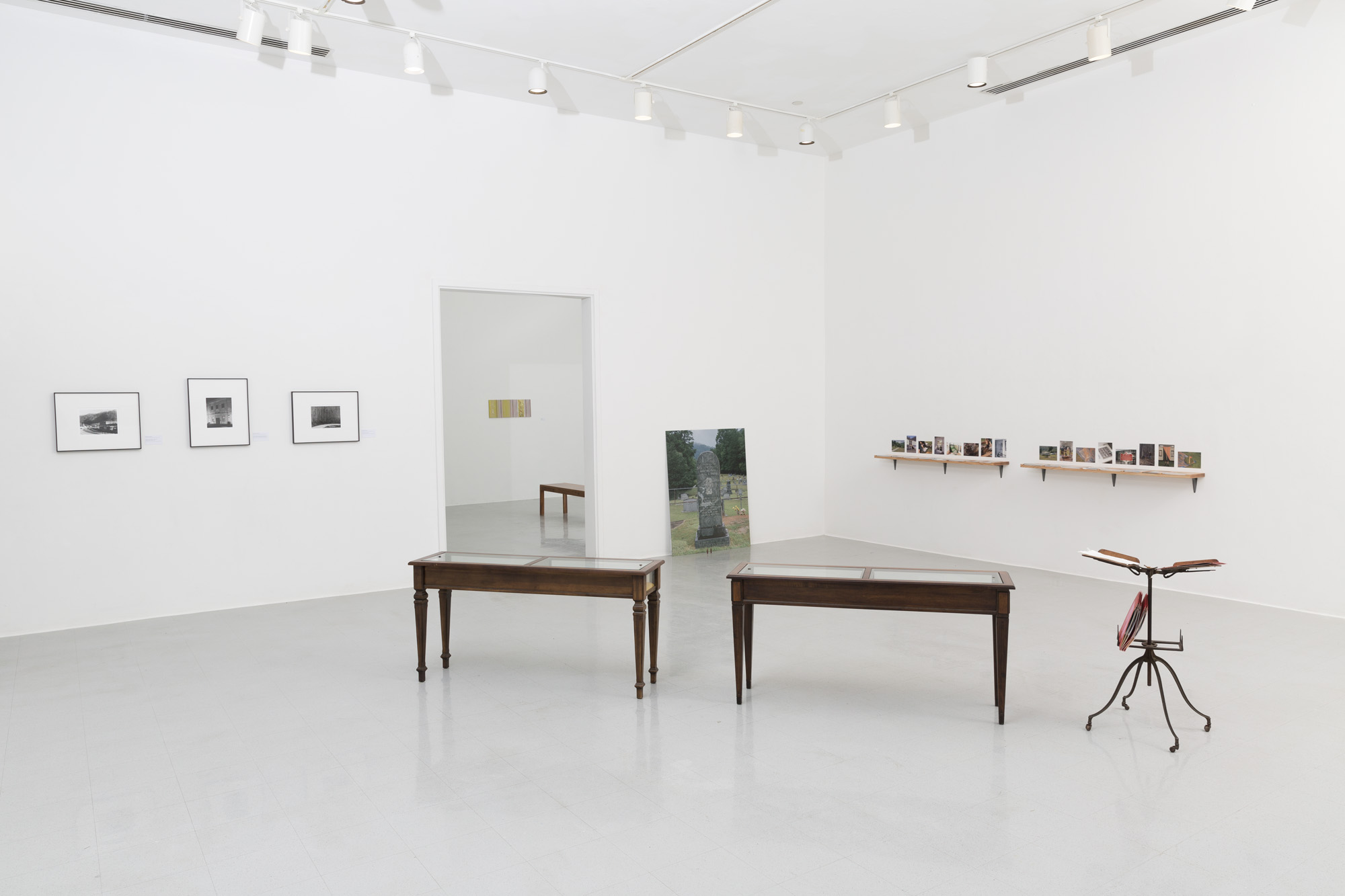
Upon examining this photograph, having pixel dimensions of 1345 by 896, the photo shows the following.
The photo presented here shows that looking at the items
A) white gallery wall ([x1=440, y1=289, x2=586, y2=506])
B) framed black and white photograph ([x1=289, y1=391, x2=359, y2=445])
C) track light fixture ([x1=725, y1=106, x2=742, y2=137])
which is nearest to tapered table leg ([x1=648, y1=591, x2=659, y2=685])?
framed black and white photograph ([x1=289, y1=391, x2=359, y2=445])

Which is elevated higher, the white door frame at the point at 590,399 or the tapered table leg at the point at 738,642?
the white door frame at the point at 590,399

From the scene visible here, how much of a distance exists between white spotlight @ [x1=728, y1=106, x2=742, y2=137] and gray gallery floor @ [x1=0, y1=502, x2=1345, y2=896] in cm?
465

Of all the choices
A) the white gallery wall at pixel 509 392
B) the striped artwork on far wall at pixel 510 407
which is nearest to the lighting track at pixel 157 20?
the white gallery wall at pixel 509 392

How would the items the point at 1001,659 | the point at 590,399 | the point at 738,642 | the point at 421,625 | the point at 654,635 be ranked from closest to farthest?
1. the point at 1001,659
2. the point at 738,642
3. the point at 654,635
4. the point at 421,625
5. the point at 590,399

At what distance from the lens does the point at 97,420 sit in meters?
6.64

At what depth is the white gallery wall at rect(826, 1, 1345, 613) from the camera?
6562 mm

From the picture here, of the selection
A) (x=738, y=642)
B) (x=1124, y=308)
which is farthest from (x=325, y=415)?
(x=1124, y=308)

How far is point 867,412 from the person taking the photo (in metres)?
10.0

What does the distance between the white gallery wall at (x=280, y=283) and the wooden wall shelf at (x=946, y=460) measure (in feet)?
6.57

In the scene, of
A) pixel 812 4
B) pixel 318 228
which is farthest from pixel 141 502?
pixel 812 4

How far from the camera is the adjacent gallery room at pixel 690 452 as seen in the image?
3.58 metres

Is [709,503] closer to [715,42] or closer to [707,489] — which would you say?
[707,489]

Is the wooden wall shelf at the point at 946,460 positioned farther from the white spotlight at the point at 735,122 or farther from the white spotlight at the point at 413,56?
the white spotlight at the point at 413,56

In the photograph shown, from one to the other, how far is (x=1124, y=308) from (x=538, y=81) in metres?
5.25
